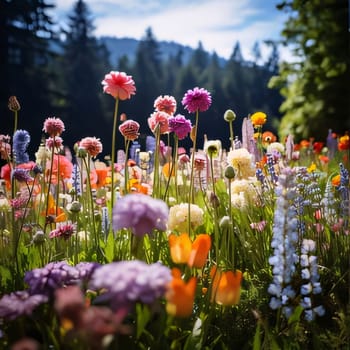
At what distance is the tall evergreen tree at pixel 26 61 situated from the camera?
158cm

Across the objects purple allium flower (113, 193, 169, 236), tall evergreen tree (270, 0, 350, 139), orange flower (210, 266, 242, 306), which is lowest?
orange flower (210, 266, 242, 306)

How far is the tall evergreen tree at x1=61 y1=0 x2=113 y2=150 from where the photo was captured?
5.76 ft

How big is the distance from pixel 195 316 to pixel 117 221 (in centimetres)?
50

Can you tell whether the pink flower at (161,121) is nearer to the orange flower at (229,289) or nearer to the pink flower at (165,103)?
the pink flower at (165,103)

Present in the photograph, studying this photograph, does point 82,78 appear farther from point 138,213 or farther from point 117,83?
point 138,213

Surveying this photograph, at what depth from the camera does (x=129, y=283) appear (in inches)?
18.4

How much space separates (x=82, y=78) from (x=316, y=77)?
10.1 ft

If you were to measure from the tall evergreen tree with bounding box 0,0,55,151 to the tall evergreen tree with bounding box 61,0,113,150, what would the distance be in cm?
Answer: 9

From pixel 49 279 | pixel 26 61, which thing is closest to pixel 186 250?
pixel 49 279

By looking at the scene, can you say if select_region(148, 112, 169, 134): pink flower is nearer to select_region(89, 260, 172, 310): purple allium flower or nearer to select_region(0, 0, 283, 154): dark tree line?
select_region(0, 0, 283, 154): dark tree line

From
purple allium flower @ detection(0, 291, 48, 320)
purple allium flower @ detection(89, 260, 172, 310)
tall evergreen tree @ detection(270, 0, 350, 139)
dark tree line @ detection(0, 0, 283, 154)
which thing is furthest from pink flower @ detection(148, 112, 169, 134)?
tall evergreen tree @ detection(270, 0, 350, 139)

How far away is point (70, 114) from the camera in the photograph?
7.30 ft

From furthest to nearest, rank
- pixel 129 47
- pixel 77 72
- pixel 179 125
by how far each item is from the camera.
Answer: pixel 77 72 < pixel 129 47 < pixel 179 125

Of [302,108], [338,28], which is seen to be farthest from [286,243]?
[302,108]
